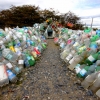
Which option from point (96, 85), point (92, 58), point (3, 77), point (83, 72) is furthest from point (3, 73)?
point (92, 58)

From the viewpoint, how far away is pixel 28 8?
15.9m

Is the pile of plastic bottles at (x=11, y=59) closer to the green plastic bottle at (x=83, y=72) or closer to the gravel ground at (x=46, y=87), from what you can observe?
the gravel ground at (x=46, y=87)

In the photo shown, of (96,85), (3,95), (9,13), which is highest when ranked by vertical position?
(9,13)

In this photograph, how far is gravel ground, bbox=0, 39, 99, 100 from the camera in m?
2.49

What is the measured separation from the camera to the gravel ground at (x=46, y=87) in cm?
249

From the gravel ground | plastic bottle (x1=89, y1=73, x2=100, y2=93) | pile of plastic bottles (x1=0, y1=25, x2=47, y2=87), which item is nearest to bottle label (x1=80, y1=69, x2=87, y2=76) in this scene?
the gravel ground

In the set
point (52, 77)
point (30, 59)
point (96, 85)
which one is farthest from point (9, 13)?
point (96, 85)

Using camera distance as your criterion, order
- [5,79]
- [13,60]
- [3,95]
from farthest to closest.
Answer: [13,60], [5,79], [3,95]

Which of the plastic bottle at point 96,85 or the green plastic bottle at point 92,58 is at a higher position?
the green plastic bottle at point 92,58

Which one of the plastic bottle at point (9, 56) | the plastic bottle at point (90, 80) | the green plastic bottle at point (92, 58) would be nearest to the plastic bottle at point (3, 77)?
the plastic bottle at point (9, 56)

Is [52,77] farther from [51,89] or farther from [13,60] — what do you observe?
[13,60]

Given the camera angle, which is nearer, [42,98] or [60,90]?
[42,98]

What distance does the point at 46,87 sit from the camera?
2812 millimetres

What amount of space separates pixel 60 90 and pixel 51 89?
18 cm
